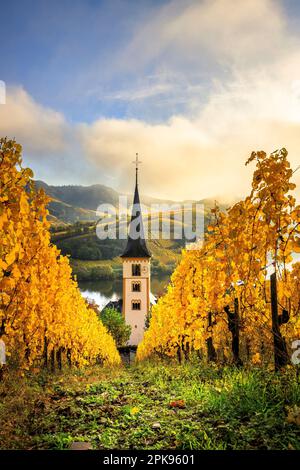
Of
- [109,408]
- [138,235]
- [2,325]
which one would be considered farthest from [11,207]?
[138,235]

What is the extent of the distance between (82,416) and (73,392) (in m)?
1.92

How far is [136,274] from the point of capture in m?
59.6

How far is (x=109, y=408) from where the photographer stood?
5438 mm

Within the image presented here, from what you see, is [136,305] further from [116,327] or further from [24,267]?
[24,267]

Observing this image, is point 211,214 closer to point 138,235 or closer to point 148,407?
point 148,407

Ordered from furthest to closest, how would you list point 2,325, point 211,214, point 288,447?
1. point 211,214
2. point 2,325
3. point 288,447

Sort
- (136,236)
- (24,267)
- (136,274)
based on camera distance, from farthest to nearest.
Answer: (136,236), (136,274), (24,267)

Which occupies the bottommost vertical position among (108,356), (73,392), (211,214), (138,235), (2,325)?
(108,356)

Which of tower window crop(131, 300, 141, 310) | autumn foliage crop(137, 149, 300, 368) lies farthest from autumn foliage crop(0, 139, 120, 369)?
tower window crop(131, 300, 141, 310)

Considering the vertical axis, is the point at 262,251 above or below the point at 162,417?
above

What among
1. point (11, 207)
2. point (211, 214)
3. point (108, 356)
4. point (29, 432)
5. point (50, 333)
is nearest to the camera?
point (29, 432)

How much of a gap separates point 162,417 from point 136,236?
56143 millimetres

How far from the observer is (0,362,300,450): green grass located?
3766 mm

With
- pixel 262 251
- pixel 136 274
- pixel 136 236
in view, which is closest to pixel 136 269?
pixel 136 274
